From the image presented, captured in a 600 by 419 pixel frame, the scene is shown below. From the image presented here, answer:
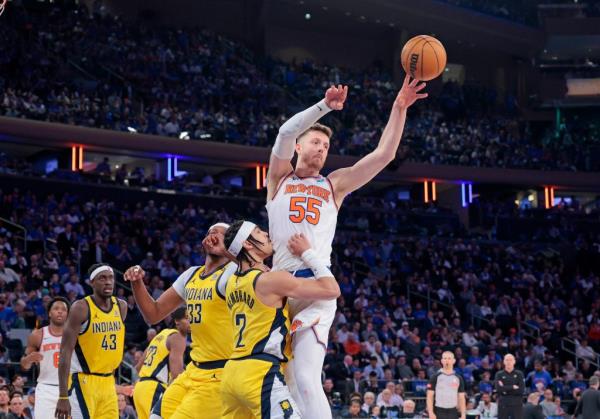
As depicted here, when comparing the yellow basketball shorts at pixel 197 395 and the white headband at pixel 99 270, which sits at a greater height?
the white headband at pixel 99 270

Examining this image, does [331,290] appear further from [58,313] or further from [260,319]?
[58,313]

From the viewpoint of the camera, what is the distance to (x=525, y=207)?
39969 mm

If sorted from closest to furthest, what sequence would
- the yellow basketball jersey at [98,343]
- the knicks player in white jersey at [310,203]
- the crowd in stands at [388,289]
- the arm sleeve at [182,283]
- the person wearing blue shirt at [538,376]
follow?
the knicks player in white jersey at [310,203], the arm sleeve at [182,283], the yellow basketball jersey at [98,343], the crowd in stands at [388,289], the person wearing blue shirt at [538,376]

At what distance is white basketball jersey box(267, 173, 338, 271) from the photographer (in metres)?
7.60

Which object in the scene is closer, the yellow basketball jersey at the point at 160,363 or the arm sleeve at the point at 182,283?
the arm sleeve at the point at 182,283

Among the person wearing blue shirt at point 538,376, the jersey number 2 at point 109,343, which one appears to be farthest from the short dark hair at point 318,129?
the person wearing blue shirt at point 538,376

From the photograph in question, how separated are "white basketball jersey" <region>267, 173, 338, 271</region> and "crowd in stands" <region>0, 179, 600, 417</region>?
853 cm

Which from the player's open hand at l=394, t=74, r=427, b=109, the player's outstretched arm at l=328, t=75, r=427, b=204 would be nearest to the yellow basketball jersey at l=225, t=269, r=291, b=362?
the player's outstretched arm at l=328, t=75, r=427, b=204

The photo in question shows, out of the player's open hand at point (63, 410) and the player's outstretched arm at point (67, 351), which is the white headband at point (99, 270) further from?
the player's open hand at point (63, 410)

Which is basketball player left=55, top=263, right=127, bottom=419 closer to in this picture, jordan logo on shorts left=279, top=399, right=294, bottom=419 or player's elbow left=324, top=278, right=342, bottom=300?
jordan logo on shorts left=279, top=399, right=294, bottom=419

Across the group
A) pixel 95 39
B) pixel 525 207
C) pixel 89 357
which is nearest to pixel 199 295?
pixel 89 357

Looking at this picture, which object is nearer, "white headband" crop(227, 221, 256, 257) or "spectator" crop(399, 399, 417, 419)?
"white headband" crop(227, 221, 256, 257)

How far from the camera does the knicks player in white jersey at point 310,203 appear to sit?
7219mm

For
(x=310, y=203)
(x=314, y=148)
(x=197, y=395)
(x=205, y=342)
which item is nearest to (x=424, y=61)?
(x=314, y=148)
